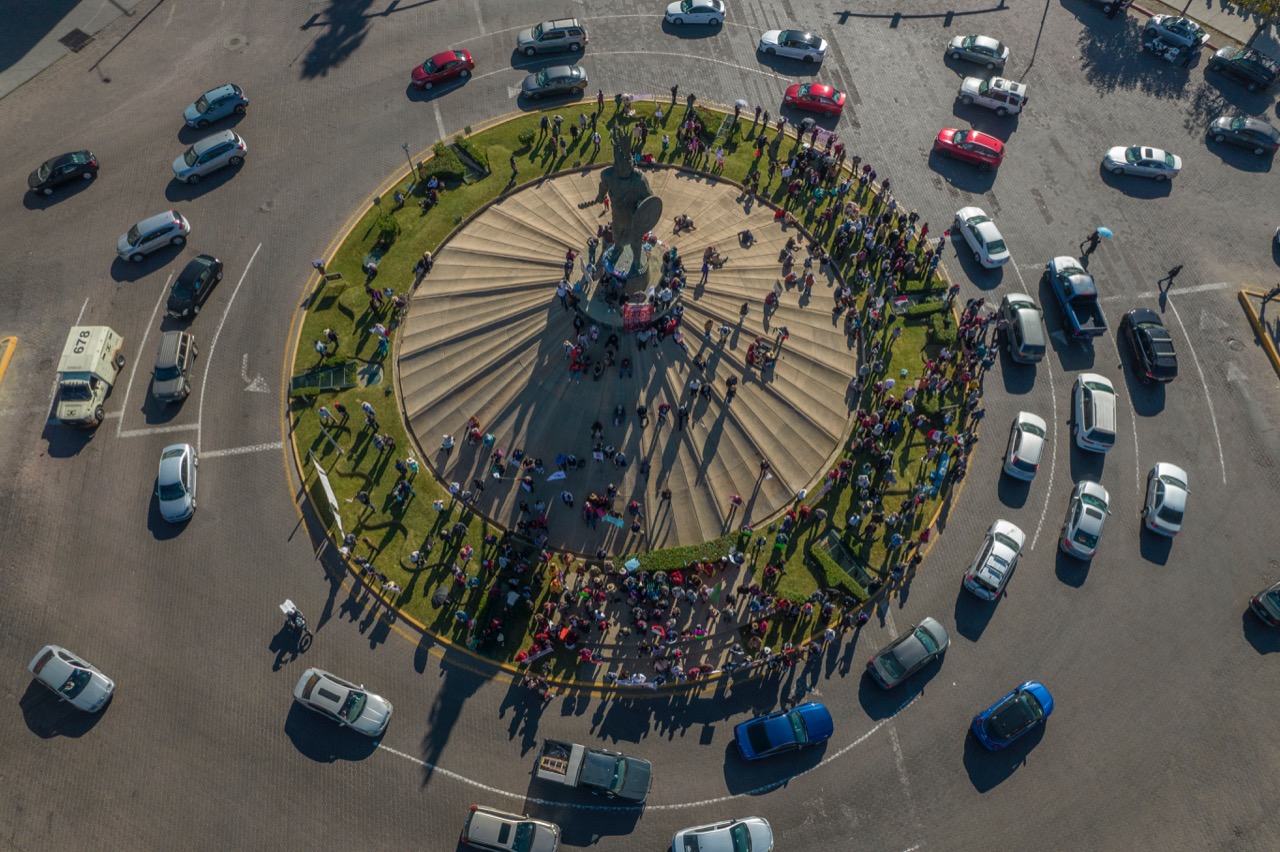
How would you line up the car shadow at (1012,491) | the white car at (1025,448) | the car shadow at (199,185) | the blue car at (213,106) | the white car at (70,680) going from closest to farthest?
the white car at (70,680) → the white car at (1025,448) → the car shadow at (1012,491) → the car shadow at (199,185) → the blue car at (213,106)

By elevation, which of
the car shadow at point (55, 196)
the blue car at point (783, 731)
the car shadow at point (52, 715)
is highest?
the car shadow at point (55, 196)

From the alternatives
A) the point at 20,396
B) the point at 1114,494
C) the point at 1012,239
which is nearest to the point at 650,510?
the point at 1114,494

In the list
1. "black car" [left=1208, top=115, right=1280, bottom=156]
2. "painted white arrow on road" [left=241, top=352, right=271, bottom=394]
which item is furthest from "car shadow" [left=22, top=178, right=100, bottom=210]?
"black car" [left=1208, top=115, right=1280, bottom=156]

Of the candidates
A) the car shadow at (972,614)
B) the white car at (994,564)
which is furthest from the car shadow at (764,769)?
the white car at (994,564)

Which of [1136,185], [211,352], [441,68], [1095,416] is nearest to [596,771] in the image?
[1095,416]

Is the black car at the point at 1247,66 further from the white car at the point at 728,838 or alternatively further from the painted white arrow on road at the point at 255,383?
the painted white arrow on road at the point at 255,383
